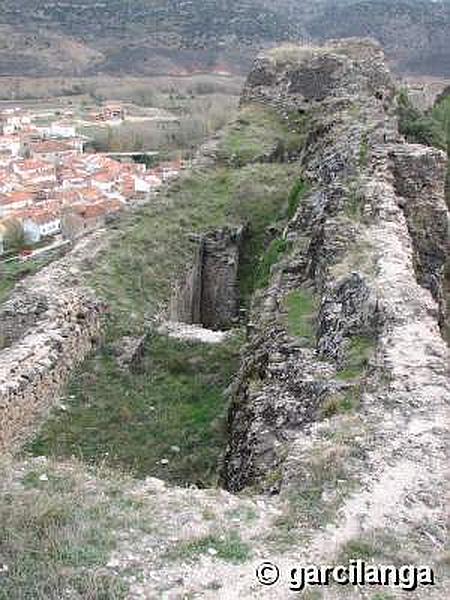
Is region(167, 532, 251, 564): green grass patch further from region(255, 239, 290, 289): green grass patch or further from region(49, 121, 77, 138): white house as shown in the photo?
region(49, 121, 77, 138): white house

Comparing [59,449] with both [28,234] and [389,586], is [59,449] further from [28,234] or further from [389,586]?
[28,234]

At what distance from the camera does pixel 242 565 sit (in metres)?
4.61

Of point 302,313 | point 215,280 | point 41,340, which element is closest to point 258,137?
point 215,280

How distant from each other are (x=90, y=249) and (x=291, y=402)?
5.78 m

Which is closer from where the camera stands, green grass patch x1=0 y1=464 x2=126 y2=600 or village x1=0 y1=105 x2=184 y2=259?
green grass patch x1=0 y1=464 x2=126 y2=600

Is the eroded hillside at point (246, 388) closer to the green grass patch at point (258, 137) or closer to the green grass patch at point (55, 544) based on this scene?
the green grass patch at point (55, 544)

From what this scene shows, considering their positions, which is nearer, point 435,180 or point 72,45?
point 435,180

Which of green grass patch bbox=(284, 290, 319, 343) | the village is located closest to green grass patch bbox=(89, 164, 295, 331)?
green grass patch bbox=(284, 290, 319, 343)

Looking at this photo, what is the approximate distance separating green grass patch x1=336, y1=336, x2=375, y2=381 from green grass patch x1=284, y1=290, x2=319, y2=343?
1.06m

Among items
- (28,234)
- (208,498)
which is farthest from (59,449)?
(28,234)

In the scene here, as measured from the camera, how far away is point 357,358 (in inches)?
275

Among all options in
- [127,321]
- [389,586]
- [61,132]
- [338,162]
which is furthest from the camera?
[61,132]

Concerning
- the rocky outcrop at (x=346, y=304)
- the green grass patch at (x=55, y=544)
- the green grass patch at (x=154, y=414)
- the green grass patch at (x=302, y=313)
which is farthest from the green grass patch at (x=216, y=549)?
the green grass patch at (x=302, y=313)

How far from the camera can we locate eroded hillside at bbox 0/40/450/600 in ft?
15.5
